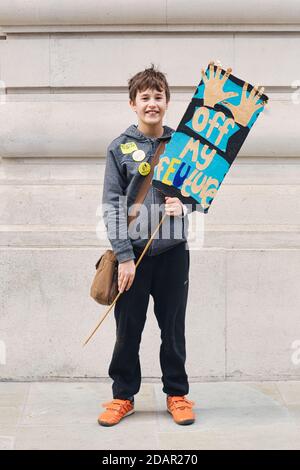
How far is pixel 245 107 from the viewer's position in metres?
4.79

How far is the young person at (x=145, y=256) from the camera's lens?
4.80m

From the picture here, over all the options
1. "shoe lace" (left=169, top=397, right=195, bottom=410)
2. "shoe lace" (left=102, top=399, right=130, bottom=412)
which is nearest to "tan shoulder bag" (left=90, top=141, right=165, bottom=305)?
"shoe lace" (left=102, top=399, right=130, bottom=412)

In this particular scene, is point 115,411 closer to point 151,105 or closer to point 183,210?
point 183,210

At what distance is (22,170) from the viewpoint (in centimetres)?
607

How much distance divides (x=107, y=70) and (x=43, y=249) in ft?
4.25

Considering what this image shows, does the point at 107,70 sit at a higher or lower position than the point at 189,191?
higher

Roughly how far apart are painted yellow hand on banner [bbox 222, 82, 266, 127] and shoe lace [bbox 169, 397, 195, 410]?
5.34 ft

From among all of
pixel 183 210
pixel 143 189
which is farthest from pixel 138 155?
pixel 183 210

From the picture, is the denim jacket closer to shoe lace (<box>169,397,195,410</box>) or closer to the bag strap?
the bag strap

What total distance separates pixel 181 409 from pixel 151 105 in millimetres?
1739

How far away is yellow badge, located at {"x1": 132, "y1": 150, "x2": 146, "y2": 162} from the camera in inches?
189
